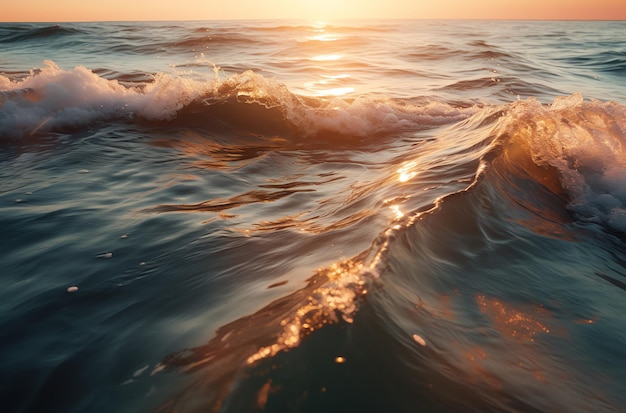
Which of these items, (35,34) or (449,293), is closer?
(449,293)

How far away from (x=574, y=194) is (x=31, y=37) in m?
28.2

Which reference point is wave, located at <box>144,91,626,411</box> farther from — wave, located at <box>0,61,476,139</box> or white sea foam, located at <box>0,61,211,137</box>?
white sea foam, located at <box>0,61,211,137</box>

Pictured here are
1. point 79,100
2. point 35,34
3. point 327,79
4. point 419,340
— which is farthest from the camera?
point 35,34

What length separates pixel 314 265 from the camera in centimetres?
260

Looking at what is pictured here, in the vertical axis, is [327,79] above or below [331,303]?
below

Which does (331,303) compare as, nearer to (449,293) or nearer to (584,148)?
(449,293)

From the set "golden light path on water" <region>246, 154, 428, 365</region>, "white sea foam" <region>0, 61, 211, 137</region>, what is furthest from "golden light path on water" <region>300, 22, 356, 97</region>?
"golden light path on water" <region>246, 154, 428, 365</region>

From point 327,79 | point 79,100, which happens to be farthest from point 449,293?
point 327,79

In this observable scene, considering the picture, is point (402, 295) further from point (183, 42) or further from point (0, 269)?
point (183, 42)

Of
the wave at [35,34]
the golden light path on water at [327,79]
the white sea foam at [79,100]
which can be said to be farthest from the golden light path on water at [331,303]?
the wave at [35,34]

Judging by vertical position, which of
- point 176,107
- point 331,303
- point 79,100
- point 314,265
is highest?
point 331,303

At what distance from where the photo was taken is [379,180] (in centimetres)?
478

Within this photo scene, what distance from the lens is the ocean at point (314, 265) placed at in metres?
1.77

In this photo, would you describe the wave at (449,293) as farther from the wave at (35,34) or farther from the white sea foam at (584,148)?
the wave at (35,34)
